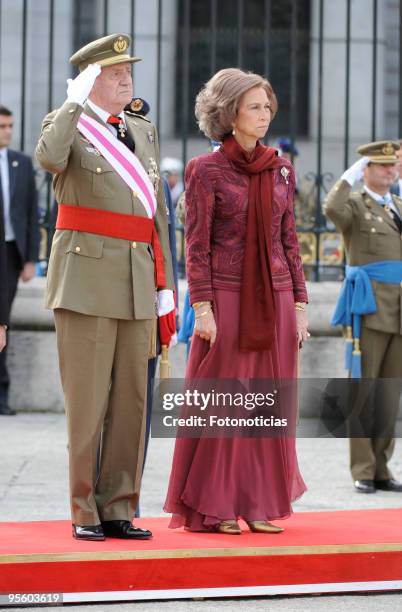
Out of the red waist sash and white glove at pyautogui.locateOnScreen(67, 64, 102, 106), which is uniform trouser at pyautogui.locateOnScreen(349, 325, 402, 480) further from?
white glove at pyautogui.locateOnScreen(67, 64, 102, 106)

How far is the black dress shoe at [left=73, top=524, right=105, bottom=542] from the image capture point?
213 inches

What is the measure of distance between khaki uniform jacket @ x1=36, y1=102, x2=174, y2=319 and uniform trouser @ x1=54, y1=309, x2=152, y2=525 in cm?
6

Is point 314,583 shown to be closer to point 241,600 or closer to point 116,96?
point 241,600

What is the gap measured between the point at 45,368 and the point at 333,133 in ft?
18.6

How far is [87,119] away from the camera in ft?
18.1

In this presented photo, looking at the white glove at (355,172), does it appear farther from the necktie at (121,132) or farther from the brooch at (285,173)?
the necktie at (121,132)

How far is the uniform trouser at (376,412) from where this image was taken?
7.86 meters

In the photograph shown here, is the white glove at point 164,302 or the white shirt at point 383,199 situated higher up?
the white shirt at point 383,199

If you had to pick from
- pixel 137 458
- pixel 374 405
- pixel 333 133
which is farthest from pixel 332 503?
pixel 333 133

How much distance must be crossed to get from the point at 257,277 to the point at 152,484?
7.89ft

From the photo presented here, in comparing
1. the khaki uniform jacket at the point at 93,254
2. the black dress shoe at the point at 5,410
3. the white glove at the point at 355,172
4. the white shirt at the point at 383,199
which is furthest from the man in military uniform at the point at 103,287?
the black dress shoe at the point at 5,410

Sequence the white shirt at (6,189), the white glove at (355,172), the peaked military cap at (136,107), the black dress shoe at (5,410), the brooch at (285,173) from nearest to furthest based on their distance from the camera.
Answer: the brooch at (285,173)
the peaked military cap at (136,107)
the white glove at (355,172)
the white shirt at (6,189)
the black dress shoe at (5,410)

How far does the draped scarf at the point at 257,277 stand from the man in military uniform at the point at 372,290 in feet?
7.10

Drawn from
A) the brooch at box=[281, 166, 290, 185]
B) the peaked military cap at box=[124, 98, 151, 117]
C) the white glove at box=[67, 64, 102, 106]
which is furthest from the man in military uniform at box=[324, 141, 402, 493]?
the white glove at box=[67, 64, 102, 106]
